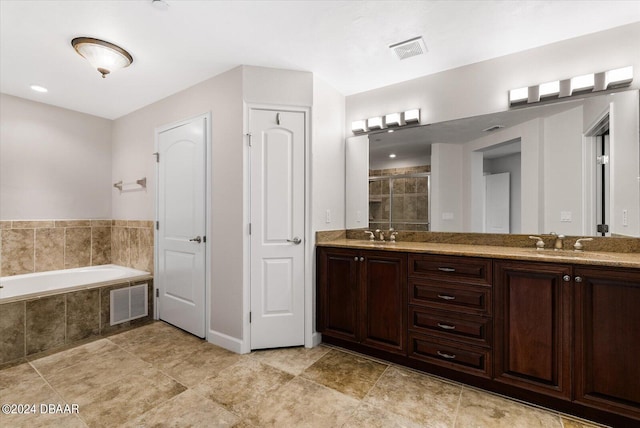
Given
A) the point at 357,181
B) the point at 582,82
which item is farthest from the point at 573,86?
the point at 357,181

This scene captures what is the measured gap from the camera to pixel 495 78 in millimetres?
2385

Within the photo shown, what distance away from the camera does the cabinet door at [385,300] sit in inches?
88.2

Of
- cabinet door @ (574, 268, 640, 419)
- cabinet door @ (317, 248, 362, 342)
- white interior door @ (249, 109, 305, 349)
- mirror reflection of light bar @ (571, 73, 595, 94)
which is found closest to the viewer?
cabinet door @ (574, 268, 640, 419)

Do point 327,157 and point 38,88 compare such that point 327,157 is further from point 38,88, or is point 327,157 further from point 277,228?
point 38,88

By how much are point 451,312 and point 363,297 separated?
670mm

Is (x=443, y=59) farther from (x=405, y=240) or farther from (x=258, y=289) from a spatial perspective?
(x=258, y=289)

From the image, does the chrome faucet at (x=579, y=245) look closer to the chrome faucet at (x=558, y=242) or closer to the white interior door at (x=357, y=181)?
the chrome faucet at (x=558, y=242)

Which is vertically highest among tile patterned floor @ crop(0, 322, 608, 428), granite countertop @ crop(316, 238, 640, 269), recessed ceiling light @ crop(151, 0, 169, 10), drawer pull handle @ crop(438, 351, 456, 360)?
recessed ceiling light @ crop(151, 0, 169, 10)

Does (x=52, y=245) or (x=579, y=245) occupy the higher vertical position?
(x=579, y=245)

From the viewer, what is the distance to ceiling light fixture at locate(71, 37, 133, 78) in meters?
2.15

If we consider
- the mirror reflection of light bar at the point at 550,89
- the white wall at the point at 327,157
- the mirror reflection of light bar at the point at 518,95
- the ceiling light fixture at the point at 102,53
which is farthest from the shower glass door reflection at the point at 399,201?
the ceiling light fixture at the point at 102,53

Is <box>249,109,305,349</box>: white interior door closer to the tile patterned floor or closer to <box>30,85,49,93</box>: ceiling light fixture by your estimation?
the tile patterned floor

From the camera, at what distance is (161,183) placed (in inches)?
129

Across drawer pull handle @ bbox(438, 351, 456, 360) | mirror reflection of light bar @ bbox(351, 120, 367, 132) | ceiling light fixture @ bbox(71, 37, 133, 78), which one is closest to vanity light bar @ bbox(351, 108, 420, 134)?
mirror reflection of light bar @ bbox(351, 120, 367, 132)
